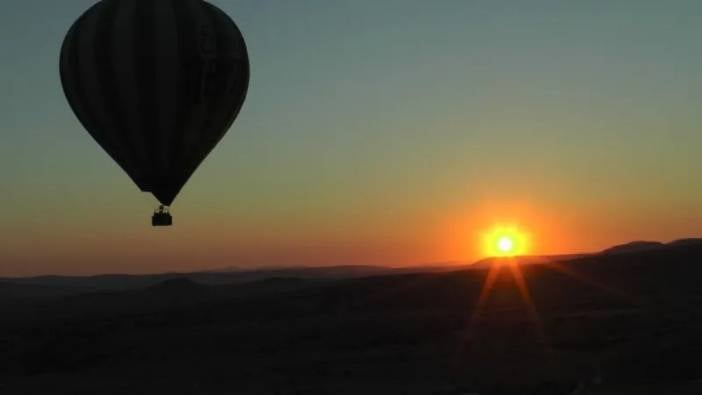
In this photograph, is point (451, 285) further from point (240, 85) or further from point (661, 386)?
point (240, 85)

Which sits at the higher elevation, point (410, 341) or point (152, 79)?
point (152, 79)

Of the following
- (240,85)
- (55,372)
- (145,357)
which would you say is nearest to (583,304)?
(145,357)

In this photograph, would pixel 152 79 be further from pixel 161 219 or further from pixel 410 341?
pixel 410 341

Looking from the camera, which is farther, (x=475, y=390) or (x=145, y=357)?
(x=145, y=357)

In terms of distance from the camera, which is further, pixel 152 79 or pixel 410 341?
pixel 410 341

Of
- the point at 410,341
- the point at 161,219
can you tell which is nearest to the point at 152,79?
the point at 161,219

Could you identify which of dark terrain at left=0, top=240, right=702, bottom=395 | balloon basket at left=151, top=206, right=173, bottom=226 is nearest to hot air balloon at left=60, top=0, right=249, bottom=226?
balloon basket at left=151, top=206, right=173, bottom=226
